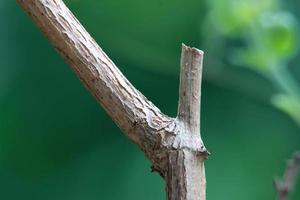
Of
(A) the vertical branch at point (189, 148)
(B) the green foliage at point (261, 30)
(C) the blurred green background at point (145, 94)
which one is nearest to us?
(A) the vertical branch at point (189, 148)

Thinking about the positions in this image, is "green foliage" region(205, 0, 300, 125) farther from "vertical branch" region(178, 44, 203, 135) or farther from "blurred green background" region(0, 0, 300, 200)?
"vertical branch" region(178, 44, 203, 135)

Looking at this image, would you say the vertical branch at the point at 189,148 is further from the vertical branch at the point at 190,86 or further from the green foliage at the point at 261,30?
the green foliage at the point at 261,30

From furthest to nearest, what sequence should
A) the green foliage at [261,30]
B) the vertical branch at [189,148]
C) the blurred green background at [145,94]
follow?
1. the blurred green background at [145,94]
2. the green foliage at [261,30]
3. the vertical branch at [189,148]

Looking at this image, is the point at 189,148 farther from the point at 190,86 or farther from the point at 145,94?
the point at 145,94

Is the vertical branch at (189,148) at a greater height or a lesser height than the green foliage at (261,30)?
lesser

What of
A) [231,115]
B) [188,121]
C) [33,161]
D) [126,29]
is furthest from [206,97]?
[188,121]

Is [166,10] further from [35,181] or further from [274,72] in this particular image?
[35,181]

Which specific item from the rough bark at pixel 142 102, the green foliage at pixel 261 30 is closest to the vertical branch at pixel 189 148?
the rough bark at pixel 142 102
